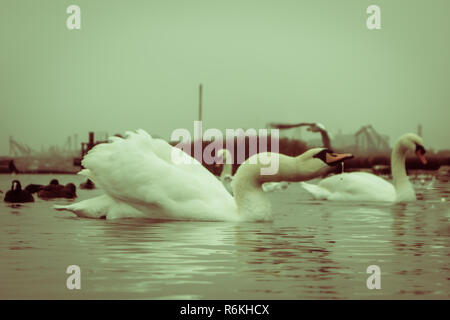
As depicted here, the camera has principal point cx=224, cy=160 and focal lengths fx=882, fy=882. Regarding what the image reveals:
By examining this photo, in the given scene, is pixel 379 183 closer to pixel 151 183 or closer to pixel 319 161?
pixel 319 161

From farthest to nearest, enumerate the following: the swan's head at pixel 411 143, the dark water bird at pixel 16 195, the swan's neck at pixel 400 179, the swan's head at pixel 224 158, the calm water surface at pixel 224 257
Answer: the swan's head at pixel 224 158 < the swan's head at pixel 411 143 < the swan's neck at pixel 400 179 < the dark water bird at pixel 16 195 < the calm water surface at pixel 224 257

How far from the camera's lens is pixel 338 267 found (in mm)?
9078

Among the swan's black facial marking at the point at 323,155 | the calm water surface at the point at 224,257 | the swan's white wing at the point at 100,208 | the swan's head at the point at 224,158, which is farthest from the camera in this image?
the swan's head at the point at 224,158

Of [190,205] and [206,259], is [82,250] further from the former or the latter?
[190,205]

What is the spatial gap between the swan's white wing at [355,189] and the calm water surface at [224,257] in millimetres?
6276

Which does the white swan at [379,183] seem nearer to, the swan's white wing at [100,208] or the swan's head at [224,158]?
the swan's head at [224,158]

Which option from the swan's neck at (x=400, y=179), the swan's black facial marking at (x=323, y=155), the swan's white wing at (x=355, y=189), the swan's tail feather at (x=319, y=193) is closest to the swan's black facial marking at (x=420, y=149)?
the swan's neck at (x=400, y=179)

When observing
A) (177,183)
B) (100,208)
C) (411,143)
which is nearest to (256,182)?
(177,183)

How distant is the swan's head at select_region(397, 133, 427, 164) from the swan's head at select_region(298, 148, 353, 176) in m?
9.64

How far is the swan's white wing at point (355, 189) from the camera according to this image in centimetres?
2214

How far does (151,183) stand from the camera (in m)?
13.5

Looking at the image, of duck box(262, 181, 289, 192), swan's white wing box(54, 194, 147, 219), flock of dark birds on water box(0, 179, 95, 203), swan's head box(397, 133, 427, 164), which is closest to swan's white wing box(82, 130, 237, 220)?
swan's white wing box(54, 194, 147, 219)
